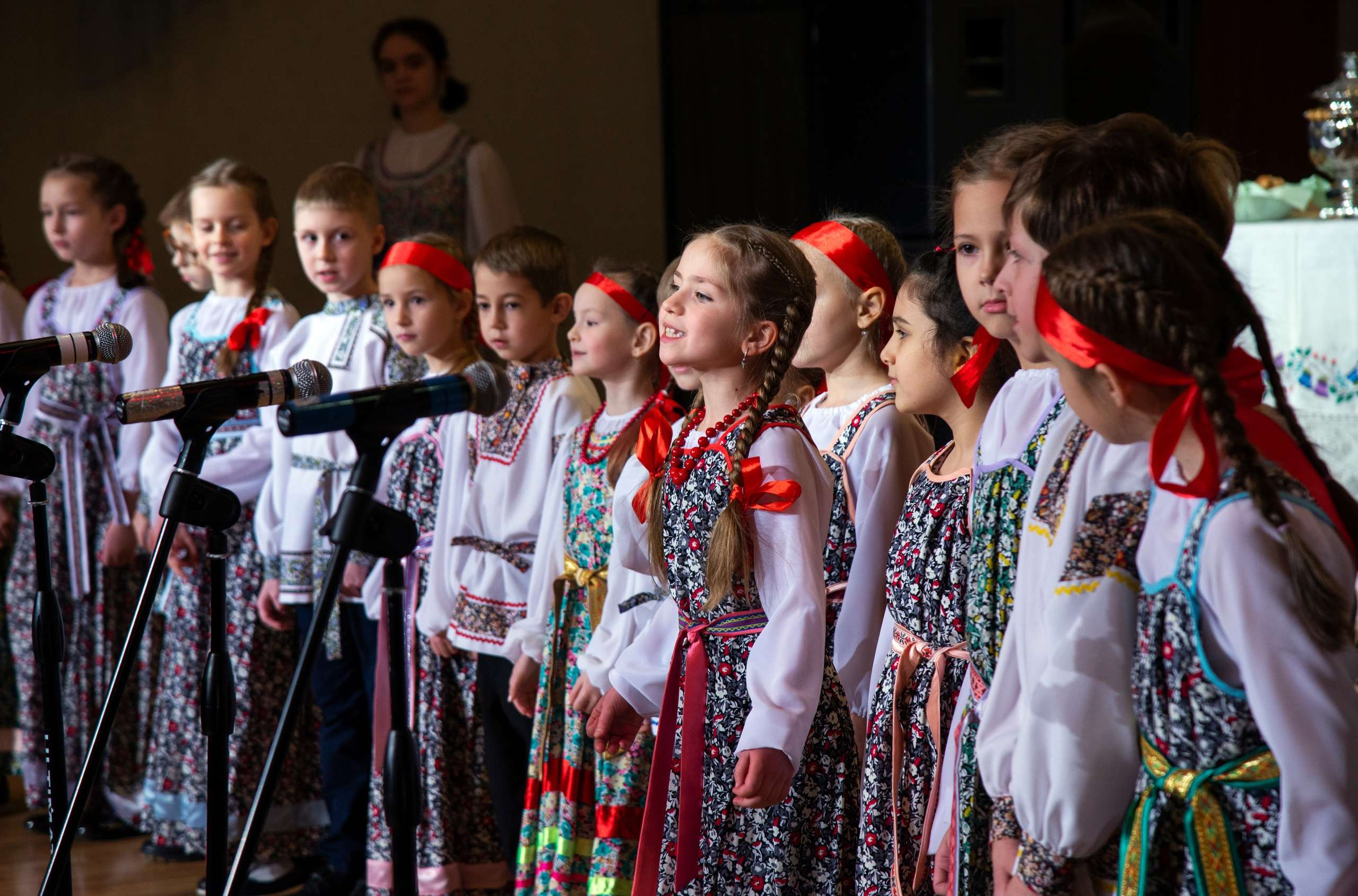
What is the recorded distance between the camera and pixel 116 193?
154 inches

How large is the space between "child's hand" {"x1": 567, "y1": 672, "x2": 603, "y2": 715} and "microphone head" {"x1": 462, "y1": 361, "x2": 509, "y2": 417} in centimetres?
83

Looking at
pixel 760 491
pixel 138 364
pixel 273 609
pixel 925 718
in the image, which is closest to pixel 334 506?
pixel 273 609

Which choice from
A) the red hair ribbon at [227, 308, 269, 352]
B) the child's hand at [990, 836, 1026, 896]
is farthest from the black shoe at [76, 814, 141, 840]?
the child's hand at [990, 836, 1026, 896]

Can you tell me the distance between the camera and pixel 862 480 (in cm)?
202

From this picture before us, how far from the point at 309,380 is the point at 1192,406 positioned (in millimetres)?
1060

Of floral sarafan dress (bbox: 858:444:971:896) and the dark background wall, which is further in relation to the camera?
the dark background wall

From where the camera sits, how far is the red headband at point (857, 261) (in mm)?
2195

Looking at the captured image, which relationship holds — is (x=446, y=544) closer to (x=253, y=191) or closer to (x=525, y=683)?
(x=525, y=683)

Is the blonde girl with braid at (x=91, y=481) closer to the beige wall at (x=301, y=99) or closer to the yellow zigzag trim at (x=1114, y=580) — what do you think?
the beige wall at (x=301, y=99)

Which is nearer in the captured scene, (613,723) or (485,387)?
(485,387)

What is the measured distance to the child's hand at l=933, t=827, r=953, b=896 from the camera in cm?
155

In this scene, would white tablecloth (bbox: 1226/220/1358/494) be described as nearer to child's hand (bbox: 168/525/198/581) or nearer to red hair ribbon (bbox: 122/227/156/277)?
child's hand (bbox: 168/525/198/581)

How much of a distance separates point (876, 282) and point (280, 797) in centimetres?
203

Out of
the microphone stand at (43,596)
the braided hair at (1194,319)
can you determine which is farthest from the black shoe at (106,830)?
the braided hair at (1194,319)
